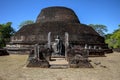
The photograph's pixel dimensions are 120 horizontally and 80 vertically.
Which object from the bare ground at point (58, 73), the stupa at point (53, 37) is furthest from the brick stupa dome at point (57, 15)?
the bare ground at point (58, 73)

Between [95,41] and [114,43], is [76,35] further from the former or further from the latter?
[114,43]

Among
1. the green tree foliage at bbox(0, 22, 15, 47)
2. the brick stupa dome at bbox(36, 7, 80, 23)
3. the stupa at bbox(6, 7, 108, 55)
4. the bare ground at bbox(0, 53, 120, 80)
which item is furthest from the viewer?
the green tree foliage at bbox(0, 22, 15, 47)

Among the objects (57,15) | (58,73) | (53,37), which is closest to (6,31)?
(57,15)

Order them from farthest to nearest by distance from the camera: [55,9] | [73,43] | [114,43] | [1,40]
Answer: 1. [114,43]
2. [1,40]
3. [55,9]
4. [73,43]

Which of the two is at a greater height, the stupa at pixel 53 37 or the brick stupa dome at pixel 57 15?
the brick stupa dome at pixel 57 15

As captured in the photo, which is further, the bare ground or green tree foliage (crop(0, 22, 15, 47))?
green tree foliage (crop(0, 22, 15, 47))

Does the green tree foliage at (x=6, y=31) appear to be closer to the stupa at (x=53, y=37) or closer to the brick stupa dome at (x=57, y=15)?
the brick stupa dome at (x=57, y=15)

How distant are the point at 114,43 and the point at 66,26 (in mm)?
23887

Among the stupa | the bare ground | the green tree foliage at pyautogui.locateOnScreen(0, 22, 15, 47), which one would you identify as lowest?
the bare ground

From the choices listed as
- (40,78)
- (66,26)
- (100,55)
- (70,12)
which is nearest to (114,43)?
(70,12)

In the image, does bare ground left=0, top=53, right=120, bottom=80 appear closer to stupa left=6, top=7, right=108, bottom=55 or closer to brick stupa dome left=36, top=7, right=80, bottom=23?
stupa left=6, top=7, right=108, bottom=55

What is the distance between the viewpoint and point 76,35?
23.0 m

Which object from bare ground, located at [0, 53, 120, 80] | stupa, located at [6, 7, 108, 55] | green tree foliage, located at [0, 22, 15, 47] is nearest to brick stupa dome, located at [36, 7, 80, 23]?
stupa, located at [6, 7, 108, 55]

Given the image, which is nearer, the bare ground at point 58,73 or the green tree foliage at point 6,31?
the bare ground at point 58,73
